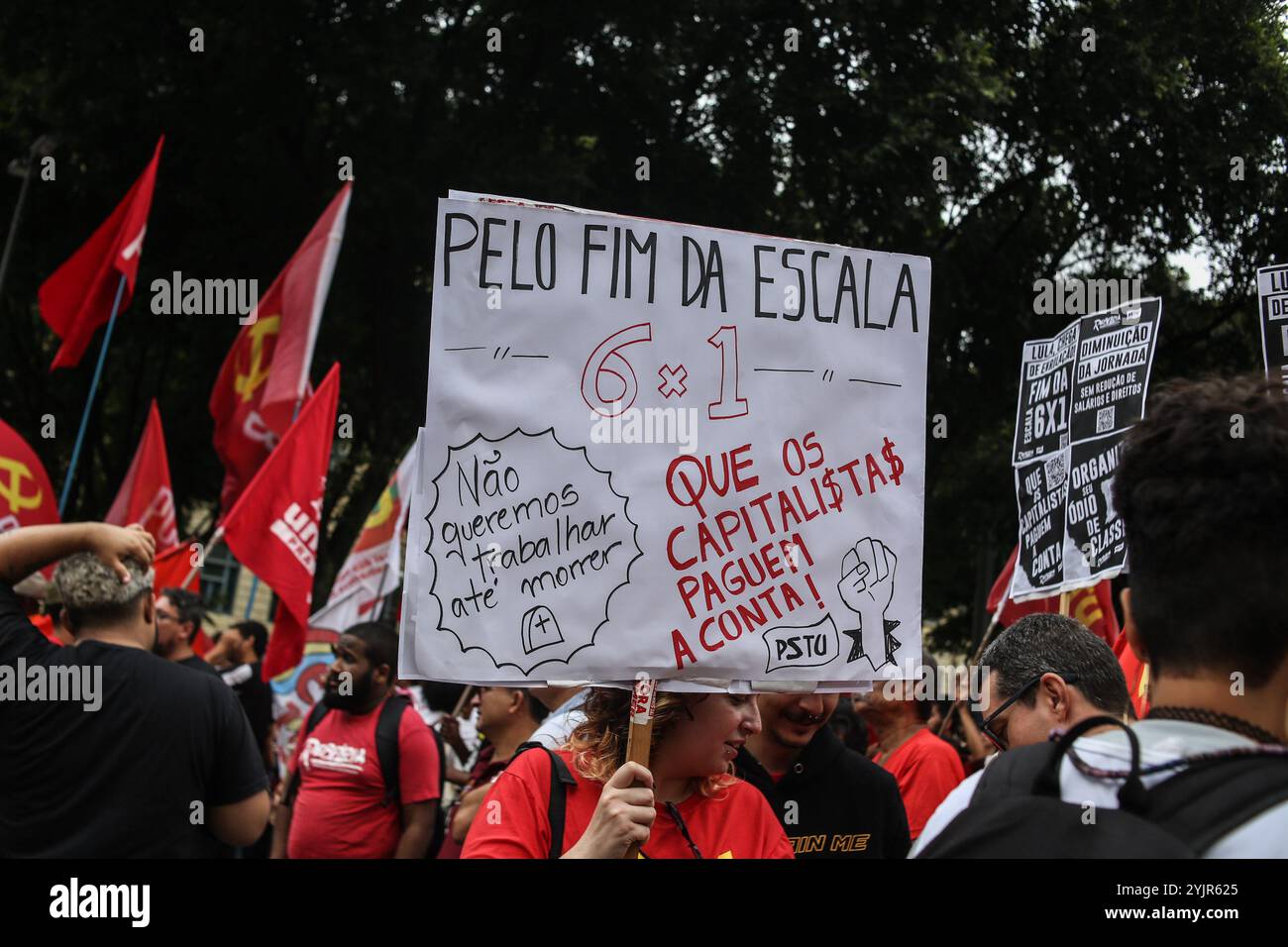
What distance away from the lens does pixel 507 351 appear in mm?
3045

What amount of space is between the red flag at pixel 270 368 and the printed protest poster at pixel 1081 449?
16.9 ft

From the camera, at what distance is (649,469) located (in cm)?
306

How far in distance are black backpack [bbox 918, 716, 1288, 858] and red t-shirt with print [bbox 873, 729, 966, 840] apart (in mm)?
3436

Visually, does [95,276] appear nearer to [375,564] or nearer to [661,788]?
[375,564]

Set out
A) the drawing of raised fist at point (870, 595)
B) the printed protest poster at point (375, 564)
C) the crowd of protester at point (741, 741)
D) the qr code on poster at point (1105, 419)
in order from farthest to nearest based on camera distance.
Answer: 1. the printed protest poster at point (375, 564)
2. the qr code on poster at point (1105, 419)
3. the drawing of raised fist at point (870, 595)
4. the crowd of protester at point (741, 741)

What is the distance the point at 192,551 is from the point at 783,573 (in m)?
5.36

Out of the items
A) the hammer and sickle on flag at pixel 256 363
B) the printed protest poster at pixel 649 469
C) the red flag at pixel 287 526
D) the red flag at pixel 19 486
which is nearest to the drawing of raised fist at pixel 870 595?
the printed protest poster at pixel 649 469

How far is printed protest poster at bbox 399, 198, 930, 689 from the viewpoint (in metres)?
2.97

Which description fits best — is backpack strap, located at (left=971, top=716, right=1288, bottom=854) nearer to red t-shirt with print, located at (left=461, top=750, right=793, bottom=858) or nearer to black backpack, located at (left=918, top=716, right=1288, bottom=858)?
black backpack, located at (left=918, top=716, right=1288, bottom=858)

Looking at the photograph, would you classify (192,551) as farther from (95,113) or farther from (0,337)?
(0,337)

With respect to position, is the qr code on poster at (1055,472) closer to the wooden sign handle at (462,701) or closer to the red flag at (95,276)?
the wooden sign handle at (462,701)

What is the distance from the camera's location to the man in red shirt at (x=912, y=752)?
Result: 197 inches

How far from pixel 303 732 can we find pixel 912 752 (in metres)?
2.94
